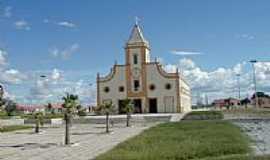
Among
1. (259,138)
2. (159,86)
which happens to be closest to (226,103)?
(159,86)

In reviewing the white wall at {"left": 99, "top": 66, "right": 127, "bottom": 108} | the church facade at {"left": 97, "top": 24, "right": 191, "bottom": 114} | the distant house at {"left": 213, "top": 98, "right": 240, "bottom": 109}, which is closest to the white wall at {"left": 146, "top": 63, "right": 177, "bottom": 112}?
the church facade at {"left": 97, "top": 24, "right": 191, "bottom": 114}

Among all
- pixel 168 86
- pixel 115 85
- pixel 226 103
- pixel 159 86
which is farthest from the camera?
pixel 226 103

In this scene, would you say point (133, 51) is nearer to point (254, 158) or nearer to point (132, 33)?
point (132, 33)

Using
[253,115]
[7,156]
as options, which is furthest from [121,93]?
[7,156]

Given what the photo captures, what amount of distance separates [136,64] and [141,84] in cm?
384

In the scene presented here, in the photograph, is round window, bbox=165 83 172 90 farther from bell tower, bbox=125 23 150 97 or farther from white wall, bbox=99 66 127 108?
white wall, bbox=99 66 127 108

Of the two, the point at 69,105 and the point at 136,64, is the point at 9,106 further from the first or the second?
the point at 136,64

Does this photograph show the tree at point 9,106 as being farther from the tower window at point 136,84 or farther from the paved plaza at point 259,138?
the tower window at point 136,84

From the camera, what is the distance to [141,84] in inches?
3275

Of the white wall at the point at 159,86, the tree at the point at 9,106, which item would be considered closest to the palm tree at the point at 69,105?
the tree at the point at 9,106

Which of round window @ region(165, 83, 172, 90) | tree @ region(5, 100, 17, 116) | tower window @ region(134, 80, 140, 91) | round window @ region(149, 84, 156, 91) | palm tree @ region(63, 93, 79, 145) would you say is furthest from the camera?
tower window @ region(134, 80, 140, 91)

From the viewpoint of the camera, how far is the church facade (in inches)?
3242

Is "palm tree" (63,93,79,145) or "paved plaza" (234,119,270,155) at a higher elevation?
"palm tree" (63,93,79,145)

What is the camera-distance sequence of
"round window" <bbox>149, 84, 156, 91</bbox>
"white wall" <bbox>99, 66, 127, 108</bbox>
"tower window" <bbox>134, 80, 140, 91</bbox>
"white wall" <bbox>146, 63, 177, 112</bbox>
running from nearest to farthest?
"white wall" <bbox>146, 63, 177, 112</bbox>, "round window" <bbox>149, 84, 156, 91</bbox>, "tower window" <bbox>134, 80, 140, 91</bbox>, "white wall" <bbox>99, 66, 127, 108</bbox>
